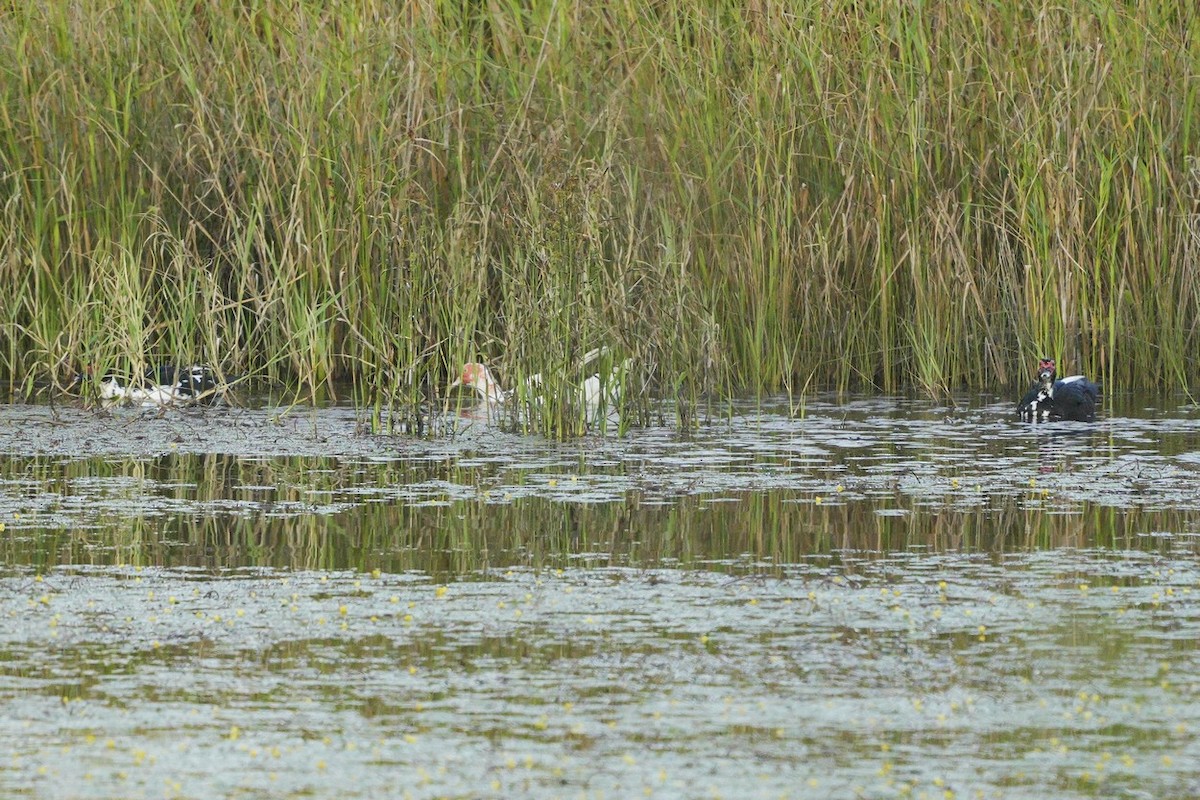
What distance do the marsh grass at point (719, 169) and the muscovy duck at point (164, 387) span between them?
0.14 m

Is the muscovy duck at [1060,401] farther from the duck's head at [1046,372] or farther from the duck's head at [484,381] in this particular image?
the duck's head at [484,381]

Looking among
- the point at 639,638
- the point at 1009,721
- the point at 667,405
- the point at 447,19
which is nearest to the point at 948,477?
the point at 667,405

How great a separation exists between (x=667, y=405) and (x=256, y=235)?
2.44 m

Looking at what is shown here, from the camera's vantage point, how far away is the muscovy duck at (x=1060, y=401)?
10523 millimetres

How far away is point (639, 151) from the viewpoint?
38.9 feet

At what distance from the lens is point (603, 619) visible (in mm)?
6055

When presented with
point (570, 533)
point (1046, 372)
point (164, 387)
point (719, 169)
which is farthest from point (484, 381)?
point (570, 533)

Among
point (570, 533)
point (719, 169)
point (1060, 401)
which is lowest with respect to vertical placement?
point (570, 533)

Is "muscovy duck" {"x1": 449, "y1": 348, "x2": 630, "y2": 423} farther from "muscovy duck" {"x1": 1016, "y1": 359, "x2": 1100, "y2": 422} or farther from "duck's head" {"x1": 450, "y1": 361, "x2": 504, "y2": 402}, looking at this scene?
"muscovy duck" {"x1": 1016, "y1": 359, "x2": 1100, "y2": 422}

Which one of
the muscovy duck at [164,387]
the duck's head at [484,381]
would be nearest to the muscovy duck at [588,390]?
the duck's head at [484,381]

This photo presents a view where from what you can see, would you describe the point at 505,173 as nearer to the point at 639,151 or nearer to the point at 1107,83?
the point at 639,151

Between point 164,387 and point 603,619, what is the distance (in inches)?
230

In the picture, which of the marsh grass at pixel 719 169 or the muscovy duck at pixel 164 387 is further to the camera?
the marsh grass at pixel 719 169

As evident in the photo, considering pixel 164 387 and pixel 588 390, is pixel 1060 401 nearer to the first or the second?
pixel 588 390
